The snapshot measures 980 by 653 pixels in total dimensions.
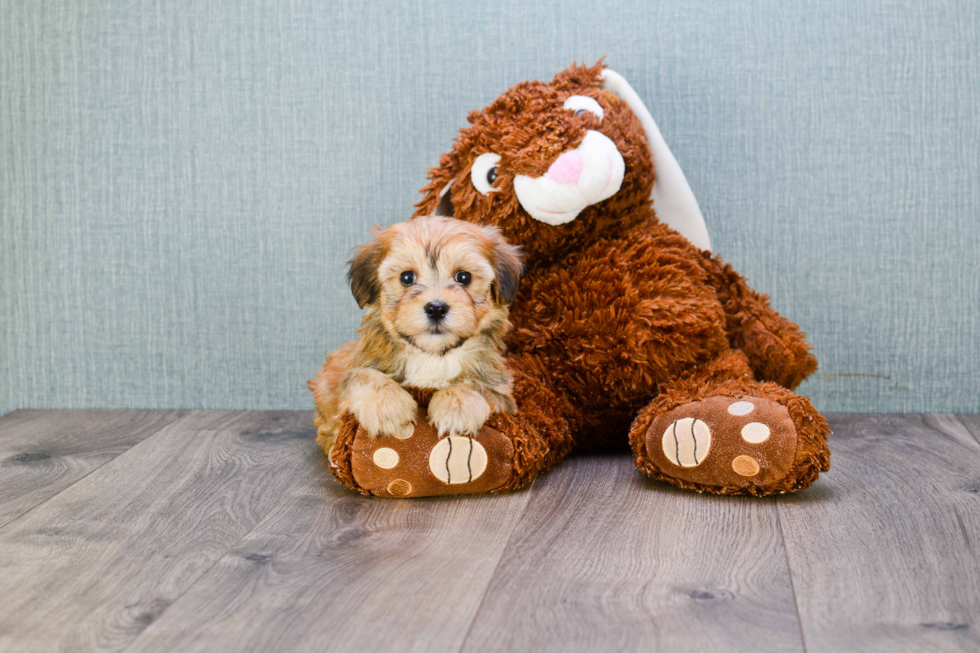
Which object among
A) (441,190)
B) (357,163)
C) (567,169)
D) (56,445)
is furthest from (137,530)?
(357,163)

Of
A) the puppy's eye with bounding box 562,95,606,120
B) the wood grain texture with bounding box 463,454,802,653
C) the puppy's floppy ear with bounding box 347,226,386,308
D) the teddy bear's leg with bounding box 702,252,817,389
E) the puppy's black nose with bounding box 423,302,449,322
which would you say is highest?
the puppy's eye with bounding box 562,95,606,120

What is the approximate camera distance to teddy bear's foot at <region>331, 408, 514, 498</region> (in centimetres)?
139

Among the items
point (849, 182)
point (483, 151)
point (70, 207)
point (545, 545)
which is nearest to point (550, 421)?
point (545, 545)

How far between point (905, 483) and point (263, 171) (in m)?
1.52

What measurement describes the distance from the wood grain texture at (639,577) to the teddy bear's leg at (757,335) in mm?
391

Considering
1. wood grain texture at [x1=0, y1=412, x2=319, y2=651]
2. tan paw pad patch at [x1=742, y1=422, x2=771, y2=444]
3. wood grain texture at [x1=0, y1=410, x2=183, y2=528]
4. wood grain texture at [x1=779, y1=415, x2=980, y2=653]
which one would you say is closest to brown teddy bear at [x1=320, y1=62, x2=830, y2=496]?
tan paw pad patch at [x1=742, y1=422, x2=771, y2=444]

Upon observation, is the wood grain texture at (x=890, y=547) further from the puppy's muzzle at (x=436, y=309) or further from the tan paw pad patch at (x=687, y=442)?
the puppy's muzzle at (x=436, y=309)

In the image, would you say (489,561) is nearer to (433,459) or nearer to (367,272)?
(433,459)

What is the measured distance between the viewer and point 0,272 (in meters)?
2.19

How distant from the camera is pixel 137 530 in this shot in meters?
1.32

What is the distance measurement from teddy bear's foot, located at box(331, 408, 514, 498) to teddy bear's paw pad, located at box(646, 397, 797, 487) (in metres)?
0.26

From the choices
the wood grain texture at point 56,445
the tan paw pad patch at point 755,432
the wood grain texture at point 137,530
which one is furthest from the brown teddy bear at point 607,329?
the wood grain texture at point 56,445

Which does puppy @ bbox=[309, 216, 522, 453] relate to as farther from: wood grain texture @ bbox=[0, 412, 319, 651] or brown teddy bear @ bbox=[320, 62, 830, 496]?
wood grain texture @ bbox=[0, 412, 319, 651]

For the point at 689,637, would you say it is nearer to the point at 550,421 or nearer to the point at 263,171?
the point at 550,421
